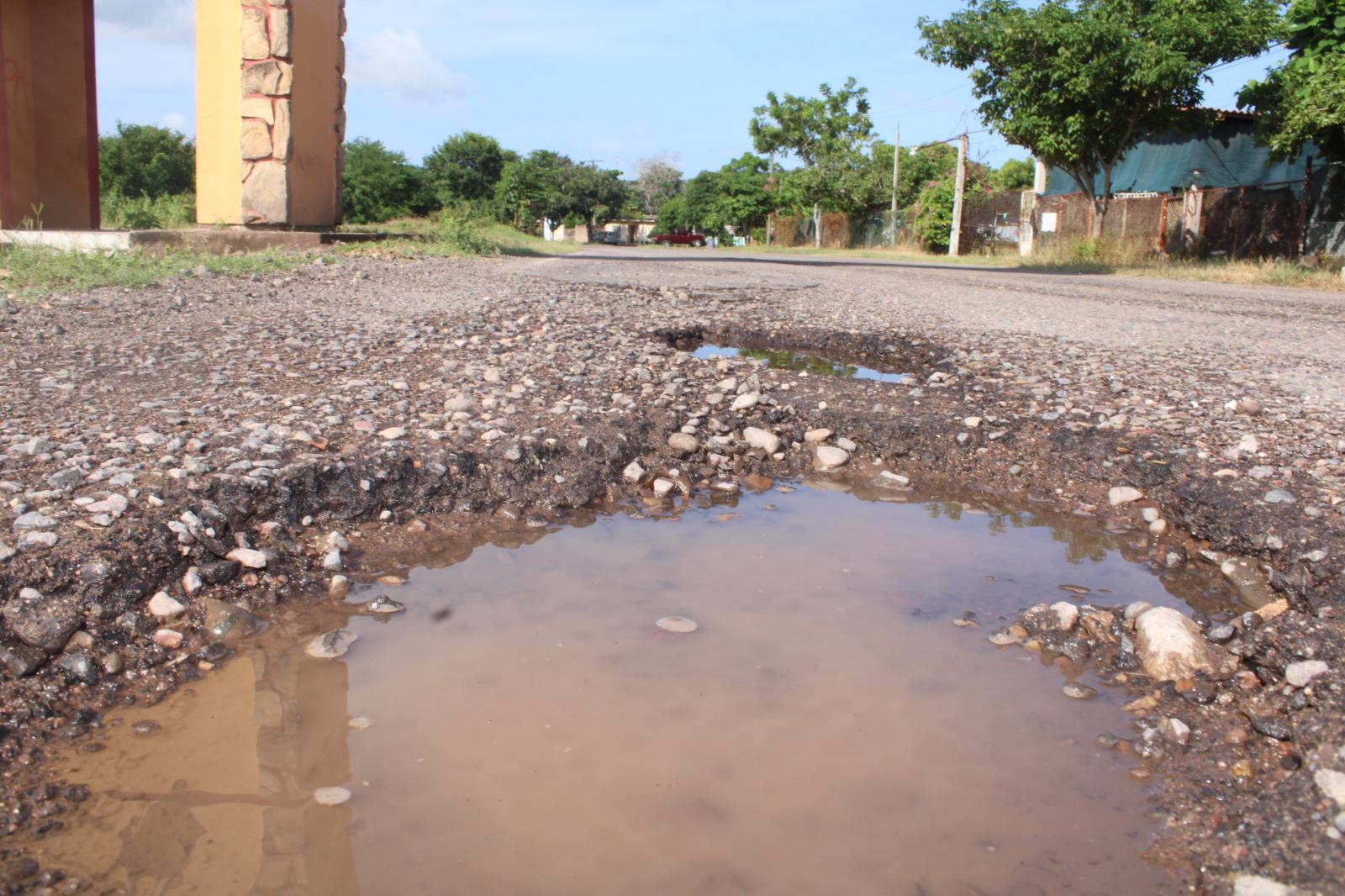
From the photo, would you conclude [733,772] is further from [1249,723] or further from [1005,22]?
[1005,22]

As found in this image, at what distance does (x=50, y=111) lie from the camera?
1034 cm

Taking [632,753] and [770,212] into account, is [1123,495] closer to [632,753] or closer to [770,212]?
[632,753]

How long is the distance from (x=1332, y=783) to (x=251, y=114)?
34.2 feet

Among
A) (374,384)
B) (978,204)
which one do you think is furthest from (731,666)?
(978,204)

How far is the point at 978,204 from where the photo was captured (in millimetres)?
28156

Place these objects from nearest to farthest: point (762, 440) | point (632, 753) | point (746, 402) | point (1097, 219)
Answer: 1. point (632, 753)
2. point (762, 440)
3. point (746, 402)
4. point (1097, 219)

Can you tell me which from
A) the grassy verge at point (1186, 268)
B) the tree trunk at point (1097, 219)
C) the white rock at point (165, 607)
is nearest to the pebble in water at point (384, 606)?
the white rock at point (165, 607)

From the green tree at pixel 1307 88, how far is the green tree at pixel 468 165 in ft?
129

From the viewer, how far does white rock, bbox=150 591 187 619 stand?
2273 mm

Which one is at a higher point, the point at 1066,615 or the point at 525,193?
the point at 525,193

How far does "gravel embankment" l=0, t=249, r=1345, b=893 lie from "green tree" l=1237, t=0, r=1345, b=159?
780 cm

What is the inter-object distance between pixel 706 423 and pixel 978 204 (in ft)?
88.0

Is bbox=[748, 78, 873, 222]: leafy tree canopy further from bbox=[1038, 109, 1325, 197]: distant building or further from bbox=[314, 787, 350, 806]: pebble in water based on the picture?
bbox=[314, 787, 350, 806]: pebble in water

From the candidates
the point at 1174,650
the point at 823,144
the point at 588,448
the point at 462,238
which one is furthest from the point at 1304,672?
the point at 823,144
